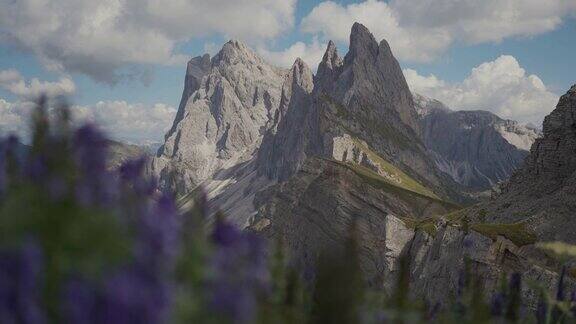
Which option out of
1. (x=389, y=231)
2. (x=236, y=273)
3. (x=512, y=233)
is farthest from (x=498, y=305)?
(x=389, y=231)

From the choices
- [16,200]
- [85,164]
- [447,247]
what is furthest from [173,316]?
[447,247]

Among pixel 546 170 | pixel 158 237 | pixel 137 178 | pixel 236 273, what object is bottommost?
pixel 236 273

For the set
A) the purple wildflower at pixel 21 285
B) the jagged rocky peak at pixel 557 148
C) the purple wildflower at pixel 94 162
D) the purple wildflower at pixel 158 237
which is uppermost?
the jagged rocky peak at pixel 557 148

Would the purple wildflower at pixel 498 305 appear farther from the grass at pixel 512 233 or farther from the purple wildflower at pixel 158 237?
the grass at pixel 512 233

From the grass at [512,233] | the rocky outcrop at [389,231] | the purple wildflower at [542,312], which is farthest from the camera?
the grass at [512,233]

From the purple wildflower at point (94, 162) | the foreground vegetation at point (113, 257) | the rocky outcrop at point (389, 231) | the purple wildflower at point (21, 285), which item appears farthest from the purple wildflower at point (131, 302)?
the rocky outcrop at point (389, 231)

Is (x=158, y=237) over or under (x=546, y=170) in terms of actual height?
under

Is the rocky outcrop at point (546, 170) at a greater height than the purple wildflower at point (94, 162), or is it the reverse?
the rocky outcrop at point (546, 170)

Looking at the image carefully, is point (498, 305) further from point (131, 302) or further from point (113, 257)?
point (131, 302)

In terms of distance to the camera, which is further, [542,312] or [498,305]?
[542,312]
